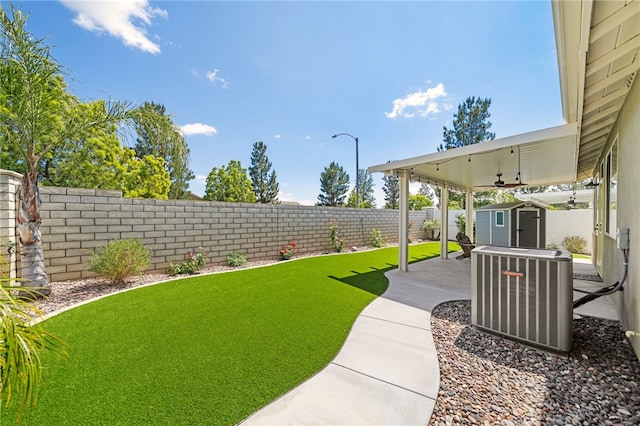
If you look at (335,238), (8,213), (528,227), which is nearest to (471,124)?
(528,227)

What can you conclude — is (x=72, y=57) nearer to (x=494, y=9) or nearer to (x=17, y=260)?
(x=17, y=260)

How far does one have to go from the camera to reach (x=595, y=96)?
306 centimetres

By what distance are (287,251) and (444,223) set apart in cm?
571

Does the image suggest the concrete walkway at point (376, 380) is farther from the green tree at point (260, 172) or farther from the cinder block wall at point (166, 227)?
the green tree at point (260, 172)

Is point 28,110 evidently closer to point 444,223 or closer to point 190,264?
point 190,264

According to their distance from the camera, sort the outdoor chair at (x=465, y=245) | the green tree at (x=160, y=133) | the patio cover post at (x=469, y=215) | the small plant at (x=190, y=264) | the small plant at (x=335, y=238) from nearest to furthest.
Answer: the green tree at (x=160, y=133) → the small plant at (x=190, y=264) → the outdoor chair at (x=465, y=245) → the small plant at (x=335, y=238) → the patio cover post at (x=469, y=215)

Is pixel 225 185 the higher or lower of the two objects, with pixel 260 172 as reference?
lower

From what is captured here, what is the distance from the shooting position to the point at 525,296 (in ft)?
9.11

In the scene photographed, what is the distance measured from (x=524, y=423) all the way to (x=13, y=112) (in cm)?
725

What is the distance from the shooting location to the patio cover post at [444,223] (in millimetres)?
8914

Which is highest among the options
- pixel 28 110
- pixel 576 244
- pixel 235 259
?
pixel 28 110

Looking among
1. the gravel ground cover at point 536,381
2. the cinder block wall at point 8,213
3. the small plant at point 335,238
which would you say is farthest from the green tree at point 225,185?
the gravel ground cover at point 536,381

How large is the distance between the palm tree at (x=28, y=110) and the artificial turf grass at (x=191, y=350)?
1.54 m

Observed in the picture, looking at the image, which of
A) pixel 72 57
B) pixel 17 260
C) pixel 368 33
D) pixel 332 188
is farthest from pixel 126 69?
pixel 332 188
